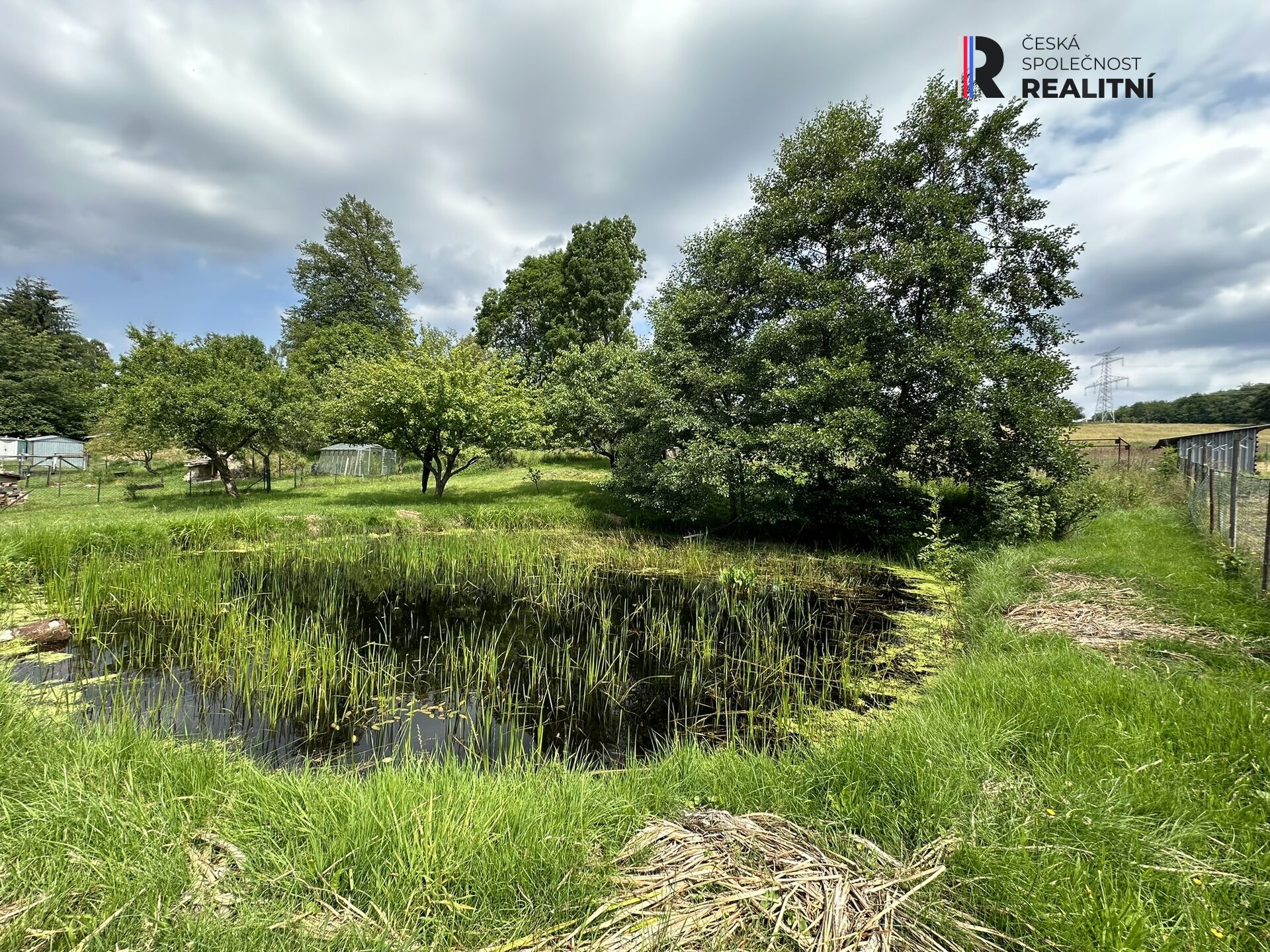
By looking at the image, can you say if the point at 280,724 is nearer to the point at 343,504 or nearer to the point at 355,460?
the point at 343,504

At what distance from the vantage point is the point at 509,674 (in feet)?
20.1

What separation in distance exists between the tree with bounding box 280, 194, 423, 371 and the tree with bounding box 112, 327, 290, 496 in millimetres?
23024

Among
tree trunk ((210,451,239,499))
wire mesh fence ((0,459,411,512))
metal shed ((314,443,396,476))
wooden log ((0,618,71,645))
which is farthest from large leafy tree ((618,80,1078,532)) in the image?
metal shed ((314,443,396,476))

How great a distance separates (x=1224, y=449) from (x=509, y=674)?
57.6 ft

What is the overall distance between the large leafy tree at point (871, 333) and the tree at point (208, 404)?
539 inches

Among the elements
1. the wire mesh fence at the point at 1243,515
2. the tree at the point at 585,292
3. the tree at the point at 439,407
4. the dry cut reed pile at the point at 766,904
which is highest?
the tree at the point at 585,292

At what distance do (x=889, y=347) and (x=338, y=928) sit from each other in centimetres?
1401

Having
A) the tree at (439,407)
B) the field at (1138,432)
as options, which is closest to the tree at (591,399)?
the tree at (439,407)

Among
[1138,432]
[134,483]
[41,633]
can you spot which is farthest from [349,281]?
[1138,432]

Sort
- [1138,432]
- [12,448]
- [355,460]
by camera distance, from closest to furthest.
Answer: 1. [355,460]
2. [12,448]
3. [1138,432]

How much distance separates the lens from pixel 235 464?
30.1 metres

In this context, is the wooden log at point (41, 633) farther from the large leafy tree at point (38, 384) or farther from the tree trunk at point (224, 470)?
the large leafy tree at point (38, 384)

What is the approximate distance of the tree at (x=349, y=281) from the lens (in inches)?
1638

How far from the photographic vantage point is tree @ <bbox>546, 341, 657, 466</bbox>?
1822 cm
